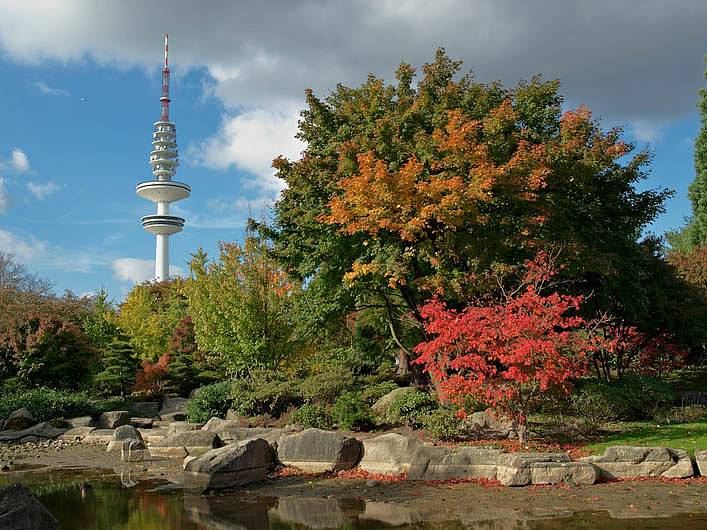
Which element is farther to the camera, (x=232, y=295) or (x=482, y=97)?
(x=232, y=295)

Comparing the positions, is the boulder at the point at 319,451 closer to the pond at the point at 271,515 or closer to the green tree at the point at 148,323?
the pond at the point at 271,515

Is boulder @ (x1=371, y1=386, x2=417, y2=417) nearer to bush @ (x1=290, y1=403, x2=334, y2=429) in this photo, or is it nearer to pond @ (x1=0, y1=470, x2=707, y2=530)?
bush @ (x1=290, y1=403, x2=334, y2=429)

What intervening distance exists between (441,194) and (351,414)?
584 cm

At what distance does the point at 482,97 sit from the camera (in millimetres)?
18141

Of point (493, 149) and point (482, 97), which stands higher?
point (482, 97)

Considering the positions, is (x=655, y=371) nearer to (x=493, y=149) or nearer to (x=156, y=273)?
(x=493, y=149)

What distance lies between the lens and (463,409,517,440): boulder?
1483 centimetres

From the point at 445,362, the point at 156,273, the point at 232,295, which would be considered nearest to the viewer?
the point at 445,362

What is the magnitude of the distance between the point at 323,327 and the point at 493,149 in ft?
23.9

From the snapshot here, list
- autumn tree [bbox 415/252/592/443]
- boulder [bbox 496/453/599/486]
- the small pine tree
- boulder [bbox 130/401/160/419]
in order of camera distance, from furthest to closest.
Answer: the small pine tree, boulder [bbox 130/401/160/419], autumn tree [bbox 415/252/592/443], boulder [bbox 496/453/599/486]

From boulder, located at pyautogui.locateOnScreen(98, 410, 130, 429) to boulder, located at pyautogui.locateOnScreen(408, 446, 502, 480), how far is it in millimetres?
14062

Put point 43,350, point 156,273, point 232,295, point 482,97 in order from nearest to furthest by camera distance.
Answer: point 482,97, point 232,295, point 43,350, point 156,273

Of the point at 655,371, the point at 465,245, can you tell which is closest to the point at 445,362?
the point at 465,245

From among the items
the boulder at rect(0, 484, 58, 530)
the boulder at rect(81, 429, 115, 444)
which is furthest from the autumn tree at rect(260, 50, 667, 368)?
the boulder at rect(0, 484, 58, 530)
